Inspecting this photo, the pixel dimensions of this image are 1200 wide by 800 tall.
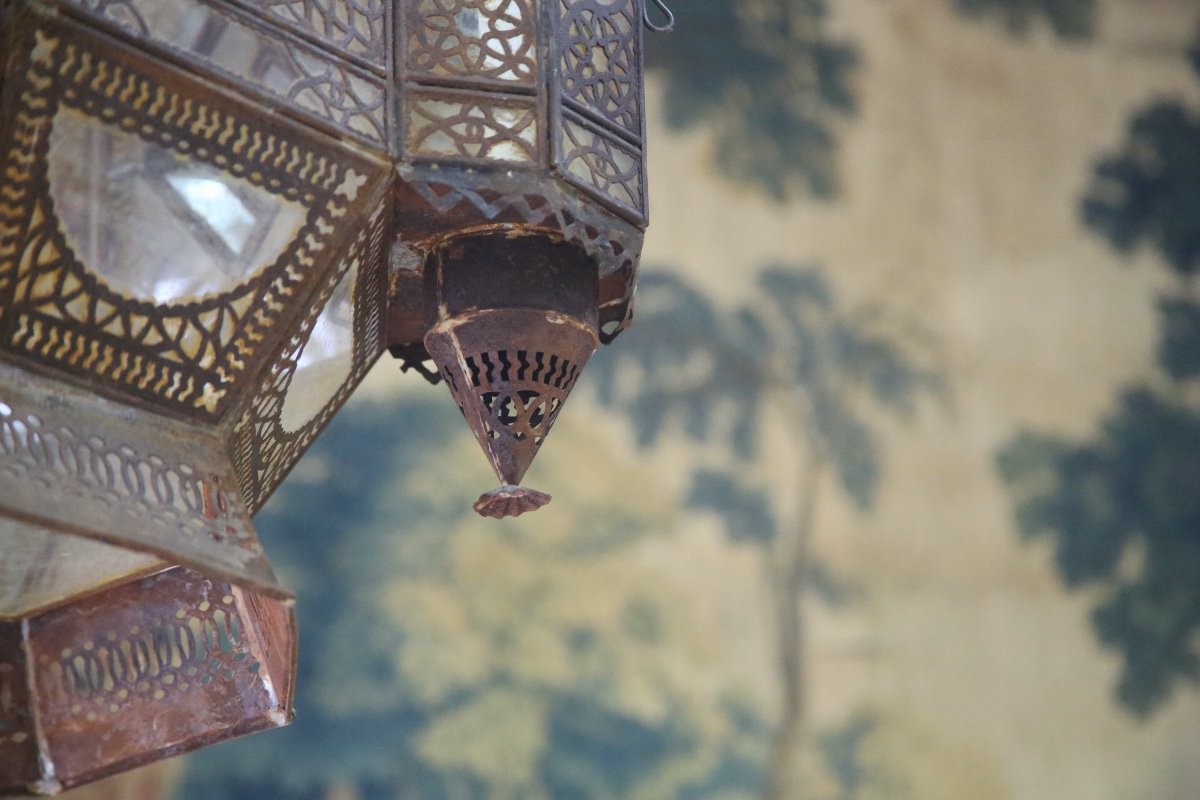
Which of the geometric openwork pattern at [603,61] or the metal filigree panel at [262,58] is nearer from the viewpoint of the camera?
the metal filigree panel at [262,58]

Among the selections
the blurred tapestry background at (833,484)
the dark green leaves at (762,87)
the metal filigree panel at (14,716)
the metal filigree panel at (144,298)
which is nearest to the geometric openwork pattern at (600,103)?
the metal filigree panel at (144,298)

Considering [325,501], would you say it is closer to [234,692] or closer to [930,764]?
[930,764]

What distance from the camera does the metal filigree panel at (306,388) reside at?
6.21ft

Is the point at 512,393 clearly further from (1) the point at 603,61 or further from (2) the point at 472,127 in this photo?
(1) the point at 603,61

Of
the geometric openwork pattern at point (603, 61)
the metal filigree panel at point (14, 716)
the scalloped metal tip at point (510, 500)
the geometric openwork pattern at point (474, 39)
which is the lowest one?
the metal filigree panel at point (14, 716)

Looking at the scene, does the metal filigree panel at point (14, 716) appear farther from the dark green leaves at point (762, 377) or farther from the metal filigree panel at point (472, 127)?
the dark green leaves at point (762, 377)

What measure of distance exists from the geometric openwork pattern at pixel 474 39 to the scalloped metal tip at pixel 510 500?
1.55 feet

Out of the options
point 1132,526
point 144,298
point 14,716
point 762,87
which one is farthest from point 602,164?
point 1132,526

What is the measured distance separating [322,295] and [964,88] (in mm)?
6323

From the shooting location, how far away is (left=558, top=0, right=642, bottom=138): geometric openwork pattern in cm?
205

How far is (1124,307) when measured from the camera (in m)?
7.67

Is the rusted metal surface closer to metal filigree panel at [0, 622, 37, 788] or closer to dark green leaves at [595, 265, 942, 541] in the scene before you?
metal filigree panel at [0, 622, 37, 788]

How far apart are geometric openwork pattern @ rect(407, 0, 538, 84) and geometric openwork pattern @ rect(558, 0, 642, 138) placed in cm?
5

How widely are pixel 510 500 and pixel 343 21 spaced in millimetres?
574
